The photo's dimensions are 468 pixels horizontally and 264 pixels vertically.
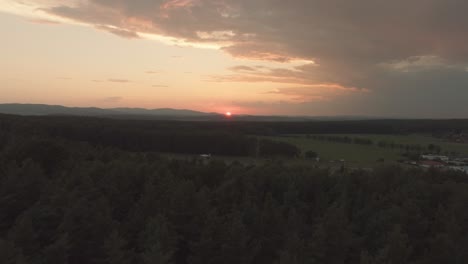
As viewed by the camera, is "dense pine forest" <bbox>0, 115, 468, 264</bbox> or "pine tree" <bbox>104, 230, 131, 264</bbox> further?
"dense pine forest" <bbox>0, 115, 468, 264</bbox>

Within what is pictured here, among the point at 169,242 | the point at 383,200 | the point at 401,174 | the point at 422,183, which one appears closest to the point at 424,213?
the point at 383,200

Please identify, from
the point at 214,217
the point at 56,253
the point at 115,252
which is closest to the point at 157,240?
the point at 115,252

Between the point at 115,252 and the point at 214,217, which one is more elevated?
the point at 214,217

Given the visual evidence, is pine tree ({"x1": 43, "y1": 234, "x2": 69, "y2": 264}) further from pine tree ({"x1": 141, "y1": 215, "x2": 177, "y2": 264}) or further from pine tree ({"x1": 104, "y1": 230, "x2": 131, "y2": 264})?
pine tree ({"x1": 141, "y1": 215, "x2": 177, "y2": 264})

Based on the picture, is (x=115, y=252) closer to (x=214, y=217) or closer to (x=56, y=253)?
(x=56, y=253)

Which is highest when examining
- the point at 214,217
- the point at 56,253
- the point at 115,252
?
the point at 214,217

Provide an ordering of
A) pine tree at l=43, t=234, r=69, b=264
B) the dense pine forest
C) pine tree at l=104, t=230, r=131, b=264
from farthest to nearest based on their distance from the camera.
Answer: the dense pine forest < pine tree at l=43, t=234, r=69, b=264 < pine tree at l=104, t=230, r=131, b=264

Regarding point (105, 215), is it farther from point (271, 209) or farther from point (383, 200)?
point (383, 200)

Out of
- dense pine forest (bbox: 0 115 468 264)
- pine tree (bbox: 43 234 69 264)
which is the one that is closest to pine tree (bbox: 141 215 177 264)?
dense pine forest (bbox: 0 115 468 264)

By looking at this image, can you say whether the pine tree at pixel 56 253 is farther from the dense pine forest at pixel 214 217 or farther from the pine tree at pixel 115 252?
the pine tree at pixel 115 252
